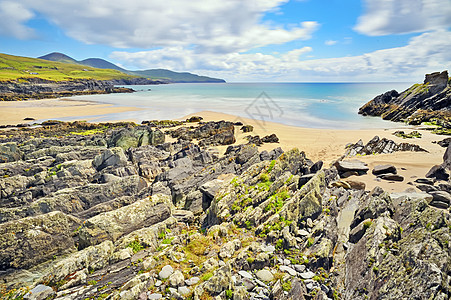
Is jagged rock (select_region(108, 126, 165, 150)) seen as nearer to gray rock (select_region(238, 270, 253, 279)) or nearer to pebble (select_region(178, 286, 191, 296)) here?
pebble (select_region(178, 286, 191, 296))

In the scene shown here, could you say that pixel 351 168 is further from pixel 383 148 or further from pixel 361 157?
pixel 383 148

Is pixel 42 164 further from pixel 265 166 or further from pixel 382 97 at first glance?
pixel 382 97

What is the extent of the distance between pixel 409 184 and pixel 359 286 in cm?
1224

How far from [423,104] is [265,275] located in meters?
78.9

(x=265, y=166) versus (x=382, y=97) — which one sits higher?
(x=382, y=97)

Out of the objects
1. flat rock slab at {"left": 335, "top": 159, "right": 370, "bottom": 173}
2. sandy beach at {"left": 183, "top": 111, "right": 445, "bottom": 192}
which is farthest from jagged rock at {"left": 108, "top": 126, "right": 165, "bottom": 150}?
flat rock slab at {"left": 335, "top": 159, "right": 370, "bottom": 173}

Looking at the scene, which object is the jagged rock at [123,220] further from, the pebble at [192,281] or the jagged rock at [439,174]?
the jagged rock at [439,174]

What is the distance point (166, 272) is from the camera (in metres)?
7.41

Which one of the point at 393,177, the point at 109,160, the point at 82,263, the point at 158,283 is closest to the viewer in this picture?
the point at 158,283

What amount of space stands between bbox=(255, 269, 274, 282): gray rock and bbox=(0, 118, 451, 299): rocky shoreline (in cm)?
3

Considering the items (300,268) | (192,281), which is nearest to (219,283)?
(192,281)

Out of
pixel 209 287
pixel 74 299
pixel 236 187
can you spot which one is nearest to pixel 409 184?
pixel 236 187

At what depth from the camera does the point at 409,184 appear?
603 inches

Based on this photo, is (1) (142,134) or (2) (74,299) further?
(1) (142,134)
